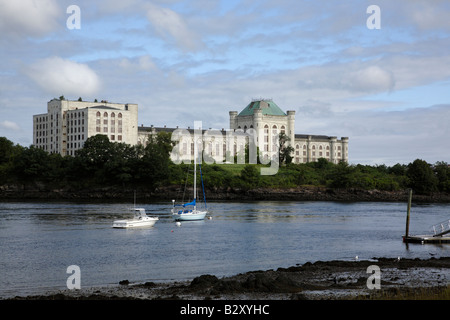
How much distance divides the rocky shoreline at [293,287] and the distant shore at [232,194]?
9997 centimetres

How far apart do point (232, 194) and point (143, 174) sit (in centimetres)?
2318

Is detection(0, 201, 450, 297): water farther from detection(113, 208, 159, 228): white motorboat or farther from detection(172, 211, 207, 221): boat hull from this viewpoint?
detection(172, 211, 207, 221): boat hull

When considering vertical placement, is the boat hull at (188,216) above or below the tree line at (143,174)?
below

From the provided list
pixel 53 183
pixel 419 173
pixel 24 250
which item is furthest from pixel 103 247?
pixel 419 173

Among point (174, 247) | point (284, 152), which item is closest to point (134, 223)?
point (174, 247)

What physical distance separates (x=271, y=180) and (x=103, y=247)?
104124mm

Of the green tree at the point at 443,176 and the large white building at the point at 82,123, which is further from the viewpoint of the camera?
the large white building at the point at 82,123

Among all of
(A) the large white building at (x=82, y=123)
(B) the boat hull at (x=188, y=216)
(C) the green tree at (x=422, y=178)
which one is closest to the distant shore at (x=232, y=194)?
(C) the green tree at (x=422, y=178)

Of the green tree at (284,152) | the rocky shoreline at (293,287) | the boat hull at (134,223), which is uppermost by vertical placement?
the green tree at (284,152)

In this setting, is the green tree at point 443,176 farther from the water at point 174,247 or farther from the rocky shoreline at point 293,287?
the rocky shoreline at point 293,287

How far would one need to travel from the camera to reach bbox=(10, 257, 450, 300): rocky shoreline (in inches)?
1070

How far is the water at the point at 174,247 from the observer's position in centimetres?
3612

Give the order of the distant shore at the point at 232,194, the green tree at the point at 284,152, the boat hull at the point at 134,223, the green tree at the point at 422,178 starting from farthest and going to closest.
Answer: the green tree at the point at 284,152 < the green tree at the point at 422,178 < the distant shore at the point at 232,194 < the boat hull at the point at 134,223
